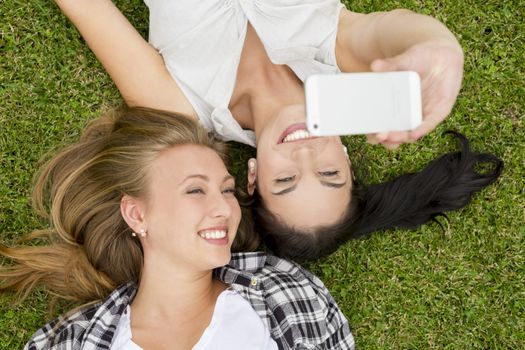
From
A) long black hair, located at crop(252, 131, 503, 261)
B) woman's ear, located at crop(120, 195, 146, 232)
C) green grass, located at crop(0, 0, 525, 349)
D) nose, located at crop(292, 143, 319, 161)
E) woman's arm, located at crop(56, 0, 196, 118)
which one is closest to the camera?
nose, located at crop(292, 143, 319, 161)

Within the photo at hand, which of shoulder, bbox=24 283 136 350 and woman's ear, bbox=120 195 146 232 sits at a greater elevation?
woman's ear, bbox=120 195 146 232

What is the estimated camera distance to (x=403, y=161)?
392cm

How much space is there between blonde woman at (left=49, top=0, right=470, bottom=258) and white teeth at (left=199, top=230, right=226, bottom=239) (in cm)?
30

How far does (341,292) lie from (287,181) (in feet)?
3.92

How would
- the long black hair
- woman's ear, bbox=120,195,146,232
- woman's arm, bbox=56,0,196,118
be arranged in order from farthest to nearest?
the long black hair → woman's arm, bbox=56,0,196,118 → woman's ear, bbox=120,195,146,232

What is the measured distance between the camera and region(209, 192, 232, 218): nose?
303 cm

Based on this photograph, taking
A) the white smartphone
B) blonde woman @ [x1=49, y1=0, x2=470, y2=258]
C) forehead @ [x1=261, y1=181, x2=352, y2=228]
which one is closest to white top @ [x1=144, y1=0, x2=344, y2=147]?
blonde woman @ [x1=49, y1=0, x2=470, y2=258]

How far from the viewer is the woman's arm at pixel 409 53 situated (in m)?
2.17

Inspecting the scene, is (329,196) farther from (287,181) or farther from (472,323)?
(472,323)

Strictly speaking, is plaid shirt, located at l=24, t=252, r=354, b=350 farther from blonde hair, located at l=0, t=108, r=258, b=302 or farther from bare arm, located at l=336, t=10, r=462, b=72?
bare arm, located at l=336, t=10, r=462, b=72

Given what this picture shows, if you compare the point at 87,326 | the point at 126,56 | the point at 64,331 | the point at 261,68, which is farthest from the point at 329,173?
the point at 64,331

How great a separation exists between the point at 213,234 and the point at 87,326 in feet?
3.23

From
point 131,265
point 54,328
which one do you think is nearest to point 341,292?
point 131,265

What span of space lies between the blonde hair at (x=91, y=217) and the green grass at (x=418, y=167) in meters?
0.19
